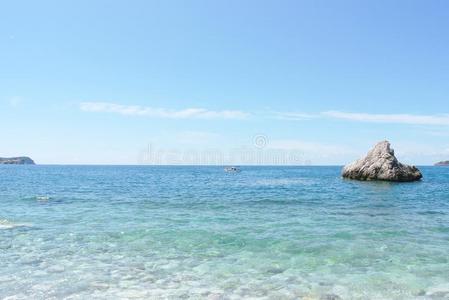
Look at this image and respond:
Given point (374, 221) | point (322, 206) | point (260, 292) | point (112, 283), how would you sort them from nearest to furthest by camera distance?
point (260, 292) → point (112, 283) → point (374, 221) → point (322, 206)

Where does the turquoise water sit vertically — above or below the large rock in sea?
below

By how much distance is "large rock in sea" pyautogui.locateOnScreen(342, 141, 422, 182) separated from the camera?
70812 mm

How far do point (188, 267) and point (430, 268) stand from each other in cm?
799

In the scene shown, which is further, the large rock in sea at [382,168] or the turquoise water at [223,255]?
the large rock in sea at [382,168]

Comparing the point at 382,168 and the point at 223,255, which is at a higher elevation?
the point at 382,168

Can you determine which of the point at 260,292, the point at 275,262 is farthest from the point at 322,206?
the point at 260,292

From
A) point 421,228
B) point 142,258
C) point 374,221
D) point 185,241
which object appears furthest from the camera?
point 374,221

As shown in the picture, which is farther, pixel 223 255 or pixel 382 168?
pixel 382 168

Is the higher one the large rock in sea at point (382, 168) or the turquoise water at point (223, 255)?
the large rock in sea at point (382, 168)

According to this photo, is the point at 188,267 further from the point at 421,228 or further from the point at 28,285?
the point at 421,228

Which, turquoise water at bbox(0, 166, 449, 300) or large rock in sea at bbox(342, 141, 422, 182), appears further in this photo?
large rock in sea at bbox(342, 141, 422, 182)

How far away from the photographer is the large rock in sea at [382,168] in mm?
70812

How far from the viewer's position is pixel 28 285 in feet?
37.6

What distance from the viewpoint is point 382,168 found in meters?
71.6
